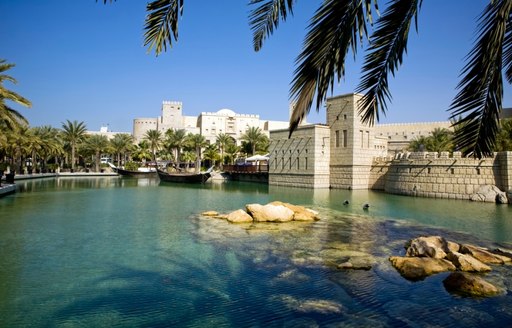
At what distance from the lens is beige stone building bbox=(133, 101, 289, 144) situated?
8338cm

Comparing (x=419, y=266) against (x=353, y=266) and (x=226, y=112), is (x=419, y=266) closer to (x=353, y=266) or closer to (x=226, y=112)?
(x=353, y=266)

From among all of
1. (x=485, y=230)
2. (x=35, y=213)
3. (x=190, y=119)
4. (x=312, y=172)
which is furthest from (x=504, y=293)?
(x=190, y=119)

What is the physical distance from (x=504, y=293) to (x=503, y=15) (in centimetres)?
593

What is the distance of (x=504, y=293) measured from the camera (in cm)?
685

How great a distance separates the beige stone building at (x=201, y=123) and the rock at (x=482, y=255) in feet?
241

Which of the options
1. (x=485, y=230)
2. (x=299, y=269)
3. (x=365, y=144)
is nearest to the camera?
(x=299, y=269)

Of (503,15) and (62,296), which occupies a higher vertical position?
(503,15)

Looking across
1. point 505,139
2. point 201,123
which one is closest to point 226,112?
point 201,123

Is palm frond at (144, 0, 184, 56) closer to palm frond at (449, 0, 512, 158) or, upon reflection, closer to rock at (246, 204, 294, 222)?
palm frond at (449, 0, 512, 158)

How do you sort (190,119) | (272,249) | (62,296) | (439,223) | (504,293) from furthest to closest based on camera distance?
(190,119)
(439,223)
(272,249)
(504,293)
(62,296)

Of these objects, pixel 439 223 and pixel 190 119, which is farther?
pixel 190 119

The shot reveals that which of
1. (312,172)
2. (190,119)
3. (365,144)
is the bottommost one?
(312,172)

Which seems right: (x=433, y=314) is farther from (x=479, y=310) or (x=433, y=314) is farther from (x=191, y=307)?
(x=191, y=307)

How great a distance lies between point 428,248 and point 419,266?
125cm
